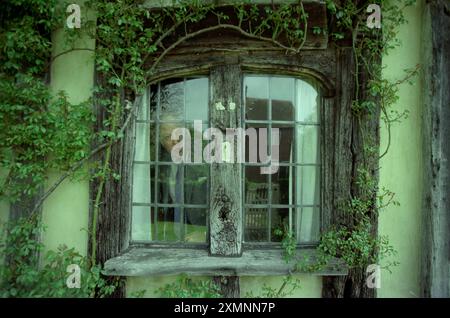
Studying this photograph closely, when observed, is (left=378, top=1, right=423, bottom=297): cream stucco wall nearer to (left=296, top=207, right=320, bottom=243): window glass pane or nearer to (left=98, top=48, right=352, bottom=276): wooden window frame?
(left=98, top=48, right=352, bottom=276): wooden window frame

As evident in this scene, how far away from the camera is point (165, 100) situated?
3045 mm

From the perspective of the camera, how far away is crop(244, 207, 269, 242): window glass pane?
118 inches

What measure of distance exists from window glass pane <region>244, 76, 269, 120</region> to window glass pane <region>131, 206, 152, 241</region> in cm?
132

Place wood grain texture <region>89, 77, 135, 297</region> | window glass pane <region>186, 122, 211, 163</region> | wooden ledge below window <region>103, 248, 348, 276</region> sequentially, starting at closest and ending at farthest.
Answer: wooden ledge below window <region>103, 248, 348, 276</region> < wood grain texture <region>89, 77, 135, 297</region> < window glass pane <region>186, 122, 211, 163</region>

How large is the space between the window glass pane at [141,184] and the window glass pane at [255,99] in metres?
1.10

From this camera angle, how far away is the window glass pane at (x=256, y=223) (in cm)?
300

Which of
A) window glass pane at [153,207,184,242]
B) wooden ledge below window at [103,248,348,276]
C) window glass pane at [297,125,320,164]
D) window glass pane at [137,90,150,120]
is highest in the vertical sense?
window glass pane at [137,90,150,120]

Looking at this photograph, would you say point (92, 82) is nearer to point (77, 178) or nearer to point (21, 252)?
point (77, 178)

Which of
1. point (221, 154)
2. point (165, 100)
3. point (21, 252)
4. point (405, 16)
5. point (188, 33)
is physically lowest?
point (21, 252)

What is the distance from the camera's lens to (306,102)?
3023 millimetres

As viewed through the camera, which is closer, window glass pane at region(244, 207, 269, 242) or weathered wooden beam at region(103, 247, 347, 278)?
Answer: weathered wooden beam at region(103, 247, 347, 278)

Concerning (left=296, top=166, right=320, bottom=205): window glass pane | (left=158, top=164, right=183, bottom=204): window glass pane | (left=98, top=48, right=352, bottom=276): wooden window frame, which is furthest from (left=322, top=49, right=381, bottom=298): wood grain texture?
(left=158, top=164, right=183, bottom=204): window glass pane

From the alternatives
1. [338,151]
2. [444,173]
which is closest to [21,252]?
[338,151]

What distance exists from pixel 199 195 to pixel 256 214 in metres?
0.57
